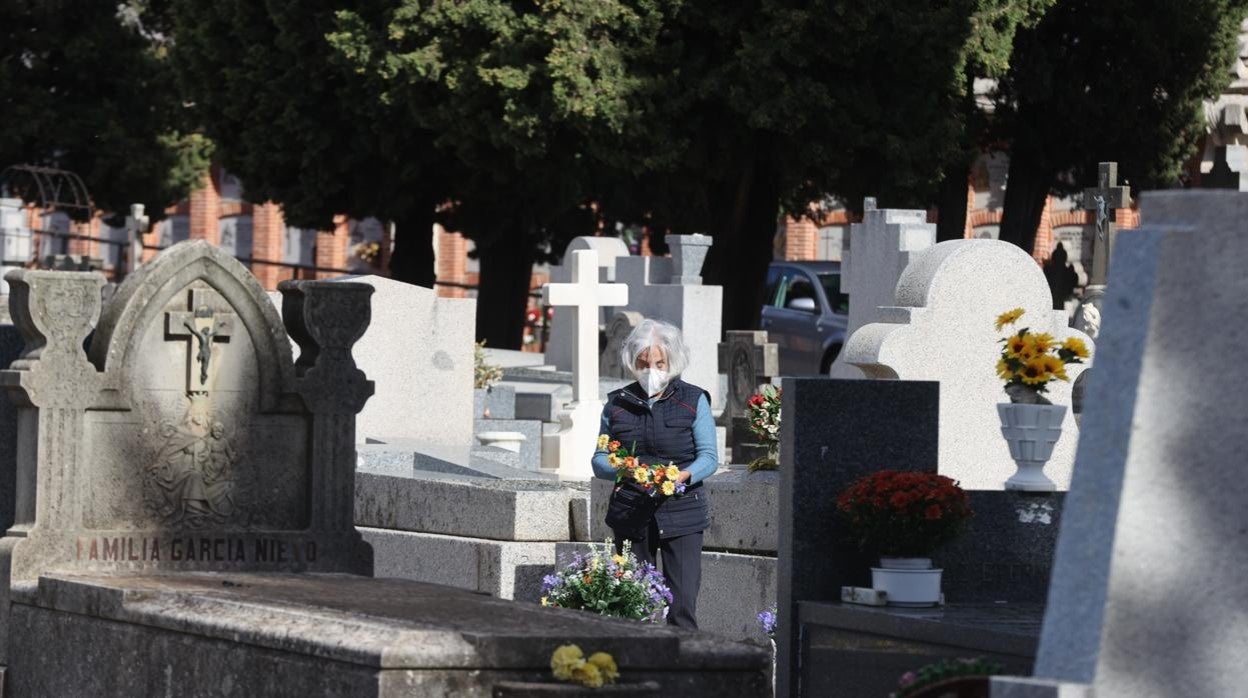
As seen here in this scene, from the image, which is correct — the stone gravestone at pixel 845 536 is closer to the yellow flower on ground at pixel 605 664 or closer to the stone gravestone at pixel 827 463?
the stone gravestone at pixel 827 463

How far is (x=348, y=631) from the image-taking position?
610cm

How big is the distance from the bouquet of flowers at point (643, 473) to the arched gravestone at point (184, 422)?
1051mm

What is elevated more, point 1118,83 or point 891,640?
point 1118,83

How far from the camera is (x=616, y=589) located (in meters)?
9.28

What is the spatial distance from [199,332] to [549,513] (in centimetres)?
269

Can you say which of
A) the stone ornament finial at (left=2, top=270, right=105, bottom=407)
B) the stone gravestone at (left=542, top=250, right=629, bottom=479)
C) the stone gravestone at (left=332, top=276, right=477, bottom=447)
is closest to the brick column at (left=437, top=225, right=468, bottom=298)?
the stone gravestone at (left=332, top=276, right=477, bottom=447)

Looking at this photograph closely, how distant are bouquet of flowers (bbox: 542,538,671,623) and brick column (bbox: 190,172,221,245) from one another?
43.8 m

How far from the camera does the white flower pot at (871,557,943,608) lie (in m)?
7.97

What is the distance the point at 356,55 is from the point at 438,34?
1.13 meters

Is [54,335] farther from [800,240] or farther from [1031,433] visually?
[800,240]

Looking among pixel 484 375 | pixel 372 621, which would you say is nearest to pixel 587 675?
pixel 372 621

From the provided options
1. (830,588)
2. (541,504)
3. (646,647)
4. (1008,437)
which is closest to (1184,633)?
(646,647)

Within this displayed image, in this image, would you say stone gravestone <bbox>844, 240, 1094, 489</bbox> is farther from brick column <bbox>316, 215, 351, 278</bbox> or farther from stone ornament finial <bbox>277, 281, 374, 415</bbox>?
brick column <bbox>316, 215, 351, 278</bbox>

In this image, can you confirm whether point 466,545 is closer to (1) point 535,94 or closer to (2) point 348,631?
(2) point 348,631
